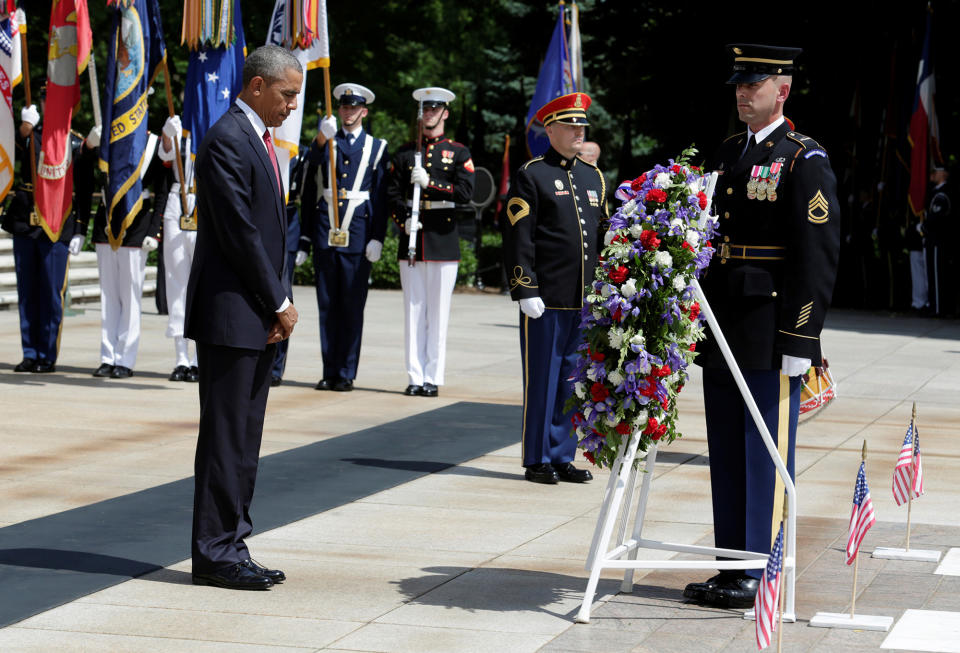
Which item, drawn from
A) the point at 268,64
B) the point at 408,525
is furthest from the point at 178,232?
the point at 268,64

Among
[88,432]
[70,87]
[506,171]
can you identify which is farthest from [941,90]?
[88,432]

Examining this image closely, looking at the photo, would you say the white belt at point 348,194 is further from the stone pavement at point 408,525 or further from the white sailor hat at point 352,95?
the stone pavement at point 408,525

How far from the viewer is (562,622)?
218 inches

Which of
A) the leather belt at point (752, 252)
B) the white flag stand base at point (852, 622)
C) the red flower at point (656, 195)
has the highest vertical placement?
the red flower at point (656, 195)

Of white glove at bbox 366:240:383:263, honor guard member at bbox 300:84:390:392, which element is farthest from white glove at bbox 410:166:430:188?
white glove at bbox 366:240:383:263

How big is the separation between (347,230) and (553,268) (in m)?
4.18

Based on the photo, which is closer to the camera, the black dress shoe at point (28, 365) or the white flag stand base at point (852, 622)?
the white flag stand base at point (852, 622)

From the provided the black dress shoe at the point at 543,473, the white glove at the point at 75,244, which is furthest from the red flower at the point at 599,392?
the white glove at the point at 75,244

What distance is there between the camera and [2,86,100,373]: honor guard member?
13.0 m

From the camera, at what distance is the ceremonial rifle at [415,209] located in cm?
1215

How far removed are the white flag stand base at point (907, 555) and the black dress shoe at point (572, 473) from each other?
219cm

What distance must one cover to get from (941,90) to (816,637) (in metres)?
22.3

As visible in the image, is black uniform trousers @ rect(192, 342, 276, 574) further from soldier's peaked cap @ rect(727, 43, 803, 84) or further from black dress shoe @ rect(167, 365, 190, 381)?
black dress shoe @ rect(167, 365, 190, 381)

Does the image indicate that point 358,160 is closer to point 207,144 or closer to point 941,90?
point 207,144
